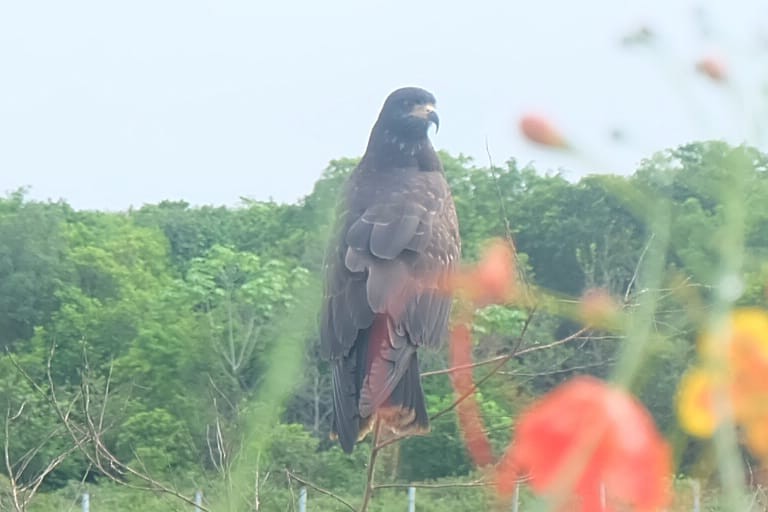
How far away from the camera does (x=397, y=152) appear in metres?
4.23

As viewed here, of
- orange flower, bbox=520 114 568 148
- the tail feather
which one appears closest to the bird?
the tail feather

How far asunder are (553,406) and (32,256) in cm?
1546

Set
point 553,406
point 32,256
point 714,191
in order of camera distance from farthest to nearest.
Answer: point 32,256 < point 714,191 < point 553,406

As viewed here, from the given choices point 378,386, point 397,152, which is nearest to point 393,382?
point 378,386

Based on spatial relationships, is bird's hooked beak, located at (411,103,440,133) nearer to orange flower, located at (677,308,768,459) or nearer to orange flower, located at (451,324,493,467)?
orange flower, located at (451,324,493,467)

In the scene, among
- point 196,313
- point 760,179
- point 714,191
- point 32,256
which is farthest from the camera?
point 32,256

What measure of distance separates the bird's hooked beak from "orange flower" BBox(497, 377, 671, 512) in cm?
376

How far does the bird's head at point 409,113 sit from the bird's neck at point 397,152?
0.01 meters

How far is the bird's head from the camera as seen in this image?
14.0 ft

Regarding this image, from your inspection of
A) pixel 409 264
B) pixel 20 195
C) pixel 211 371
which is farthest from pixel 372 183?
pixel 20 195

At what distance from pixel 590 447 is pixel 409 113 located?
389cm

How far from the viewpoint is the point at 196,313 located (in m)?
1.53

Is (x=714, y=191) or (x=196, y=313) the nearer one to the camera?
(x=714, y=191)

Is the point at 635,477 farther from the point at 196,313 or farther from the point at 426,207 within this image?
the point at 426,207
